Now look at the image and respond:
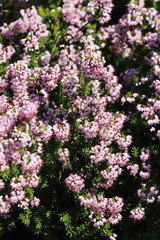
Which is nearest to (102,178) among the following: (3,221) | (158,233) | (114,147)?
(114,147)

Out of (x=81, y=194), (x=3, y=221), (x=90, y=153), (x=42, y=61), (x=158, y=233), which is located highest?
(x=42, y=61)

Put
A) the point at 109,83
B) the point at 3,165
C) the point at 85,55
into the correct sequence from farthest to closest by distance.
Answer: the point at 109,83 < the point at 85,55 < the point at 3,165

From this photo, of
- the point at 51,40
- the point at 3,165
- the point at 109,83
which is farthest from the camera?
the point at 51,40

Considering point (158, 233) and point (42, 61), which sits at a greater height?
point (42, 61)

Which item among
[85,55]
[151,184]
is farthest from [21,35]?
[151,184]

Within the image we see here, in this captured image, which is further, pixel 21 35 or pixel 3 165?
pixel 21 35

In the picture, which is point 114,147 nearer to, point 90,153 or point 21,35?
point 90,153
